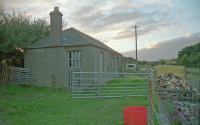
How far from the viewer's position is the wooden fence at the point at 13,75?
971 inches

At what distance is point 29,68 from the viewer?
85.4 ft

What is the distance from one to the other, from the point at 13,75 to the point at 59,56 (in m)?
Answer: 3.77

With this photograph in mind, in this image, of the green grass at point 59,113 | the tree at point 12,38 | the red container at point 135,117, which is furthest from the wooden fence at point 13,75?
the red container at point 135,117

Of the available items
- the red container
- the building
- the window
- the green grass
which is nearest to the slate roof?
the building

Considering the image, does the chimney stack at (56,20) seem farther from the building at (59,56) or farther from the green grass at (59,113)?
the green grass at (59,113)

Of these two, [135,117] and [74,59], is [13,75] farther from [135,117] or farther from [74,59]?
[135,117]

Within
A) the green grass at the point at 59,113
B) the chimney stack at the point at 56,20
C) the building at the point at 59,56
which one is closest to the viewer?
the green grass at the point at 59,113

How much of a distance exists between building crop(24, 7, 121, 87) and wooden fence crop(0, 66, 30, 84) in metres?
0.80

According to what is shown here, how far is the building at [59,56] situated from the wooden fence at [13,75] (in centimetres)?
80

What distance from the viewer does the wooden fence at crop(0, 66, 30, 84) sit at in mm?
24656

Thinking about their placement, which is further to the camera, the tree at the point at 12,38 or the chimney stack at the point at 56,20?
the chimney stack at the point at 56,20

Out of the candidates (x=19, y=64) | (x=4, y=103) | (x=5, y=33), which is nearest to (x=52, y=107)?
(x=4, y=103)

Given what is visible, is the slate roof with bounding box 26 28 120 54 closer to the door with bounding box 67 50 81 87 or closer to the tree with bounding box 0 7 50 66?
the door with bounding box 67 50 81 87

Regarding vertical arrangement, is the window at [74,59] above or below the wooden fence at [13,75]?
above
